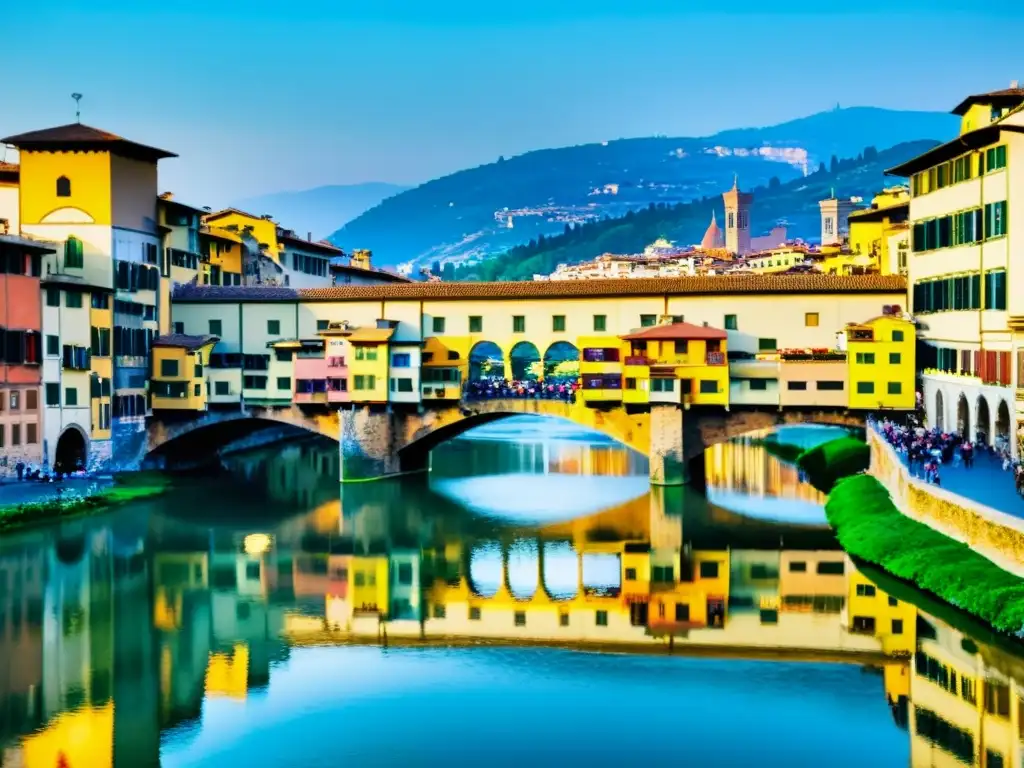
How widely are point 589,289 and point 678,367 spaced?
565 cm

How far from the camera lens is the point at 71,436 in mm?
50156

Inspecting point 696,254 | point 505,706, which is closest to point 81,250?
point 505,706

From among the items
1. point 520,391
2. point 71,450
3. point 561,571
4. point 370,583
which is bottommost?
point 370,583

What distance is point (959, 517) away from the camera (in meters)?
30.1

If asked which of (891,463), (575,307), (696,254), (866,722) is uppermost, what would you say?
(696,254)

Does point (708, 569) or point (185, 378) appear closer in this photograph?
point (708, 569)

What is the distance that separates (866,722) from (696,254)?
126253 mm

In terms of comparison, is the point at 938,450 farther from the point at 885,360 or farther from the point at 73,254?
the point at 73,254

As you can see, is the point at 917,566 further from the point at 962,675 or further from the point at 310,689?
the point at 310,689

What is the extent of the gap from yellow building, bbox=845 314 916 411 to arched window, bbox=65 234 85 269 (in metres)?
27.7

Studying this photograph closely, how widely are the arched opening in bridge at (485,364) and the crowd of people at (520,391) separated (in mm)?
1765

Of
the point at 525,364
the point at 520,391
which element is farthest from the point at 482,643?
the point at 525,364

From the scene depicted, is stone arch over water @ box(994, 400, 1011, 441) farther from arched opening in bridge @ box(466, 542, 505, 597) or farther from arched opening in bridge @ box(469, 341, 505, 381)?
arched opening in bridge @ box(469, 341, 505, 381)

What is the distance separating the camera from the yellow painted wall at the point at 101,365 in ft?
165
